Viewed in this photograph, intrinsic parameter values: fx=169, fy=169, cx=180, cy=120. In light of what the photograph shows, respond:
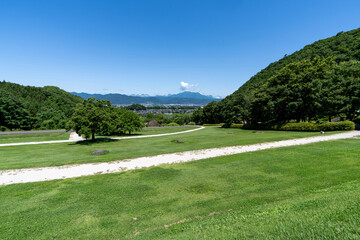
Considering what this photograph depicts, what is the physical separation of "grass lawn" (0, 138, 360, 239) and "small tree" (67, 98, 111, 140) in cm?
1380

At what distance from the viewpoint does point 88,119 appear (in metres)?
22.2

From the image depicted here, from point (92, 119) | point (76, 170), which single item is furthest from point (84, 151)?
point (76, 170)

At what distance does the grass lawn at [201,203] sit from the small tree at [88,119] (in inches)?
543

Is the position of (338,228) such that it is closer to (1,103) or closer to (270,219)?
(270,219)

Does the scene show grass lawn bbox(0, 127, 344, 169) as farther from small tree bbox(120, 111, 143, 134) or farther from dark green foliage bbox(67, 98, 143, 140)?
small tree bbox(120, 111, 143, 134)

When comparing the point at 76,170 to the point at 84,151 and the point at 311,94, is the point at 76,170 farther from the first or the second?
the point at 311,94

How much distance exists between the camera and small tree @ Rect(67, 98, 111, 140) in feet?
71.6

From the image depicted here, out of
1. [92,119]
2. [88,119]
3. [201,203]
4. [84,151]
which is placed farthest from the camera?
[92,119]

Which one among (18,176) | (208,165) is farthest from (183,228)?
(18,176)

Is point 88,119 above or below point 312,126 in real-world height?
above

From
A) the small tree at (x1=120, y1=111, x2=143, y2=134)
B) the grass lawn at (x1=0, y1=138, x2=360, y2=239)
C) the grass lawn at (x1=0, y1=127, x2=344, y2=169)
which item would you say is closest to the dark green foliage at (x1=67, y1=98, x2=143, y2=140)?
the grass lawn at (x1=0, y1=127, x2=344, y2=169)

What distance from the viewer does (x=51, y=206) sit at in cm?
664

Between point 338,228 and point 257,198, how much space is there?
3.48 m

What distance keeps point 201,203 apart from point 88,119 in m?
20.6
